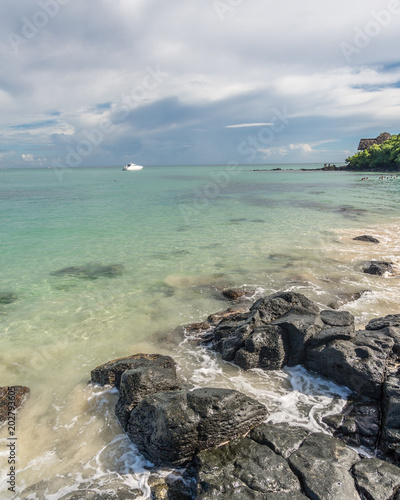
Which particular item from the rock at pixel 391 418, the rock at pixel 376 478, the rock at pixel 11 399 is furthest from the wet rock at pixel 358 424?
the rock at pixel 11 399

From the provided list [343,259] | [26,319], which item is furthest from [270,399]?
[343,259]

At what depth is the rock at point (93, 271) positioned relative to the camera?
1426 cm

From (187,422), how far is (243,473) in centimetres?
104

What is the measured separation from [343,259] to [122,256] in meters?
11.7

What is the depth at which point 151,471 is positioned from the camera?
4883mm

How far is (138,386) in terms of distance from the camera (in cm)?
591

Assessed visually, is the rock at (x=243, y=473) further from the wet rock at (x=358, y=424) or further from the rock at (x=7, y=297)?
the rock at (x=7, y=297)

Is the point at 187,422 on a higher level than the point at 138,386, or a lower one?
higher

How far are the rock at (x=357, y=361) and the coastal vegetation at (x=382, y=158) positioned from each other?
4371 inches

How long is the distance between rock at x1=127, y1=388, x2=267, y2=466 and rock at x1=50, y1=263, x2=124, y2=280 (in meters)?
9.55

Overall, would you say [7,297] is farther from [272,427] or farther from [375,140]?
[375,140]

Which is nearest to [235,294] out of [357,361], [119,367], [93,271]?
[357,361]

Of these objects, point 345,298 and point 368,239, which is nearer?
point 345,298

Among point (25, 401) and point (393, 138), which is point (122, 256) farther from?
point (393, 138)
